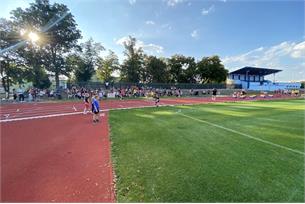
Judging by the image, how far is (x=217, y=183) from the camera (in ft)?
15.5

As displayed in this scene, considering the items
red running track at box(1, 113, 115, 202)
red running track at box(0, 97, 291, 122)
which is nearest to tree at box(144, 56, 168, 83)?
red running track at box(0, 97, 291, 122)

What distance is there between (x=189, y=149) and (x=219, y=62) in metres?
68.4

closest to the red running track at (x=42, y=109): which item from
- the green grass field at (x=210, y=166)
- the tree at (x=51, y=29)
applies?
the green grass field at (x=210, y=166)

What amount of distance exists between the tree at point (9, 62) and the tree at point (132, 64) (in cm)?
2555

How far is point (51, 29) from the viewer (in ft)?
130

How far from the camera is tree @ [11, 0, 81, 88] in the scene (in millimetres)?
37219

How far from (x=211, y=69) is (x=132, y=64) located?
2671 centimetres

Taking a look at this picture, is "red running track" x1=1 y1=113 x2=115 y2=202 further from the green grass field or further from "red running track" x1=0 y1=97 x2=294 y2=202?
the green grass field

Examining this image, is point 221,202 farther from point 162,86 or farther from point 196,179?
point 162,86

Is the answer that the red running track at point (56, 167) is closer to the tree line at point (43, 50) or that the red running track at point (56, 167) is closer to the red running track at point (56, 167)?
the red running track at point (56, 167)

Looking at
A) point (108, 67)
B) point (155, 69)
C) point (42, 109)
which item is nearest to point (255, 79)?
point (155, 69)

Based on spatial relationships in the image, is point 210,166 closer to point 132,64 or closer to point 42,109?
point 42,109

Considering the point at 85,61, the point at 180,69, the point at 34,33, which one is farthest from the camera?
the point at 180,69

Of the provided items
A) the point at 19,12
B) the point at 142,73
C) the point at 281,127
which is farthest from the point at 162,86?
the point at 281,127
